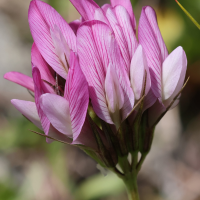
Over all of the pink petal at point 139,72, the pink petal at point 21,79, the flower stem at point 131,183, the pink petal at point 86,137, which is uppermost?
the pink petal at point 139,72

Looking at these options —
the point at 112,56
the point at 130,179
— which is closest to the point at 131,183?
the point at 130,179

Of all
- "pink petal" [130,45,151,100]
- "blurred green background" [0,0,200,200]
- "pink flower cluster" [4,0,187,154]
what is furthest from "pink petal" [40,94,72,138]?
"blurred green background" [0,0,200,200]

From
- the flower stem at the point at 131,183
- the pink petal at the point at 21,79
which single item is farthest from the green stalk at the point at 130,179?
the pink petal at the point at 21,79

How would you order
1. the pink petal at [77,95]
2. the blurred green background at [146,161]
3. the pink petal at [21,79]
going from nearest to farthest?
the pink petal at [77,95]
the pink petal at [21,79]
the blurred green background at [146,161]

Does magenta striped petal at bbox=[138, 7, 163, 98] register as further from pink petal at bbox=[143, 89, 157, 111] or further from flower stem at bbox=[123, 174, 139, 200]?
Answer: flower stem at bbox=[123, 174, 139, 200]

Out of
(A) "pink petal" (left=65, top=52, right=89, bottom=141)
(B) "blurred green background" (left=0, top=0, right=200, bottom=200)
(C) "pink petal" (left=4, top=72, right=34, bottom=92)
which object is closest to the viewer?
(A) "pink petal" (left=65, top=52, right=89, bottom=141)

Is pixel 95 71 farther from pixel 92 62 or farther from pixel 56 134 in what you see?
pixel 56 134

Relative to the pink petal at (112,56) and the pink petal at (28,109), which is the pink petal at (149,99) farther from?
the pink petal at (28,109)
